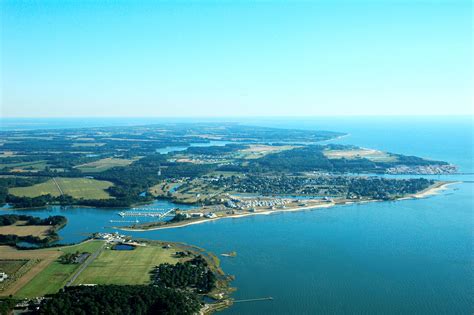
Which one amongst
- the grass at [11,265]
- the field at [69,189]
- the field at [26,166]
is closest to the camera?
the grass at [11,265]

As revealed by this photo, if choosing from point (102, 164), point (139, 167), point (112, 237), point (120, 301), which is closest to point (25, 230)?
point (112, 237)

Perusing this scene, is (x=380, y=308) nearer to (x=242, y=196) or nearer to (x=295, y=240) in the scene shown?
(x=295, y=240)

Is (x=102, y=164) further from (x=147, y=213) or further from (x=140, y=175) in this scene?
(x=147, y=213)

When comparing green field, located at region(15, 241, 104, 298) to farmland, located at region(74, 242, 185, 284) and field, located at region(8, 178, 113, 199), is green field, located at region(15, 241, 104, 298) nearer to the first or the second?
farmland, located at region(74, 242, 185, 284)

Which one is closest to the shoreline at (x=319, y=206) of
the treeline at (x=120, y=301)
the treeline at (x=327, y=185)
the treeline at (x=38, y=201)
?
the treeline at (x=327, y=185)

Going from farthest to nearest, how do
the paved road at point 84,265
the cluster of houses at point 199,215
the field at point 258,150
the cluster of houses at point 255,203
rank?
the field at point 258,150, the cluster of houses at point 255,203, the cluster of houses at point 199,215, the paved road at point 84,265

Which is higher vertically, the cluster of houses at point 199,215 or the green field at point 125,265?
the cluster of houses at point 199,215

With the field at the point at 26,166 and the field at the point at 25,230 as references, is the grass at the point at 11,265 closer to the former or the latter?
the field at the point at 25,230
